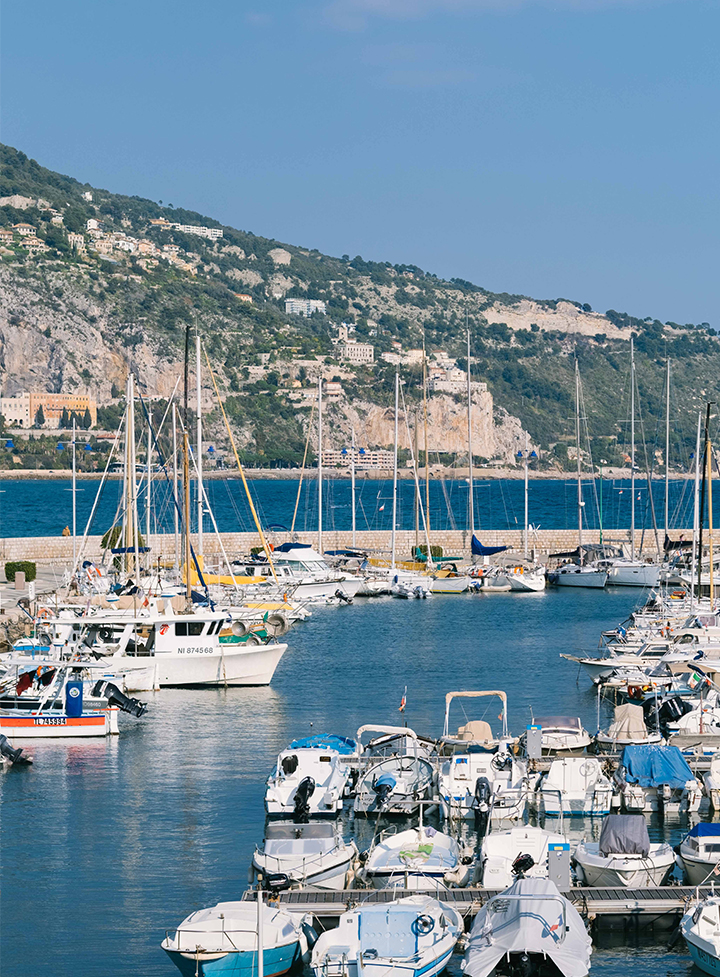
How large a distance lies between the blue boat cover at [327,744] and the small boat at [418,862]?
5.35 meters

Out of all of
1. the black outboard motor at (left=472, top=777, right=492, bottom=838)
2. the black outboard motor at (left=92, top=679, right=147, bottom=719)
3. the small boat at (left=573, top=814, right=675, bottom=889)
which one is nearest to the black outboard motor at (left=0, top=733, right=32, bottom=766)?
the black outboard motor at (left=92, top=679, right=147, bottom=719)

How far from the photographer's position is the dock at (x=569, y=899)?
1900 centimetres

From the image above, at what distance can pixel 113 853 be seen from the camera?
75.4 ft

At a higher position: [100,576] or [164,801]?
[100,576]

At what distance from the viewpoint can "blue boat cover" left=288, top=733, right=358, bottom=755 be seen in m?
26.7

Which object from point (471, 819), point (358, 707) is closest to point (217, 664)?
point (358, 707)

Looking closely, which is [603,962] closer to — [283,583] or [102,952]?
[102,952]

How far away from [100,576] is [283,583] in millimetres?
9850

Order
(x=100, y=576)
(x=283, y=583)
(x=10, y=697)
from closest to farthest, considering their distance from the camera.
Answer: (x=10, y=697) < (x=100, y=576) < (x=283, y=583)

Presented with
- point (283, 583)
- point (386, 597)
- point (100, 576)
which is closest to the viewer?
point (100, 576)

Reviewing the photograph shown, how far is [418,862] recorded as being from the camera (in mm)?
20422

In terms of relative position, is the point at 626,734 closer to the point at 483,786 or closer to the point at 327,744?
the point at 483,786

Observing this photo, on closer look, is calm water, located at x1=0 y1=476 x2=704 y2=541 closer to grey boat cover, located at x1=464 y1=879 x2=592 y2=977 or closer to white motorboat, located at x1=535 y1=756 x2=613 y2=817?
white motorboat, located at x1=535 y1=756 x2=613 y2=817

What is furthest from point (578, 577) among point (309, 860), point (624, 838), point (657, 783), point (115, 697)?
point (309, 860)
